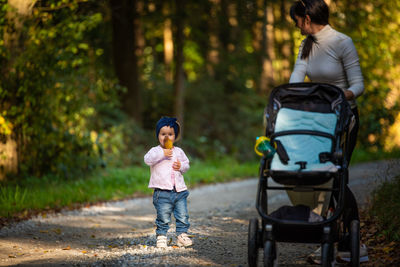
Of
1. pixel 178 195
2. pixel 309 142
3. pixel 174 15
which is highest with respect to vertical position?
pixel 174 15

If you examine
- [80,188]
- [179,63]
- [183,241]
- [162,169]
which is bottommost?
[183,241]

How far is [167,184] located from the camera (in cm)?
550

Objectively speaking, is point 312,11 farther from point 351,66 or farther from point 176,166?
point 176,166

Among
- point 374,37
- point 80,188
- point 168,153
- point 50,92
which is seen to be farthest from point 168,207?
point 374,37

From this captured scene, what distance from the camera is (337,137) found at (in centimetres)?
428

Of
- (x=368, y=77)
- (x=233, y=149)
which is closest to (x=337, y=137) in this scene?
(x=368, y=77)

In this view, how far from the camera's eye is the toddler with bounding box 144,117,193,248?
551 cm

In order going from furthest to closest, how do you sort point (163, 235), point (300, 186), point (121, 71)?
point (121, 71), point (163, 235), point (300, 186)

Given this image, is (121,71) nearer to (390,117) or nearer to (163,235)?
(390,117)

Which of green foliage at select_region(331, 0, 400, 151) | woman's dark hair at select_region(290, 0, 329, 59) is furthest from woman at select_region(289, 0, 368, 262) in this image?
green foliage at select_region(331, 0, 400, 151)

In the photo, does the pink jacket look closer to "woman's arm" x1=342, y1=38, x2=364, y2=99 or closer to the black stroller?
the black stroller

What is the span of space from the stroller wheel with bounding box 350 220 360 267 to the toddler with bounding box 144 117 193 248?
1.92 m

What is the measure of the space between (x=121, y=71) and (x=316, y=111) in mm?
14535

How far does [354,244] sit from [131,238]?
3.04 meters
